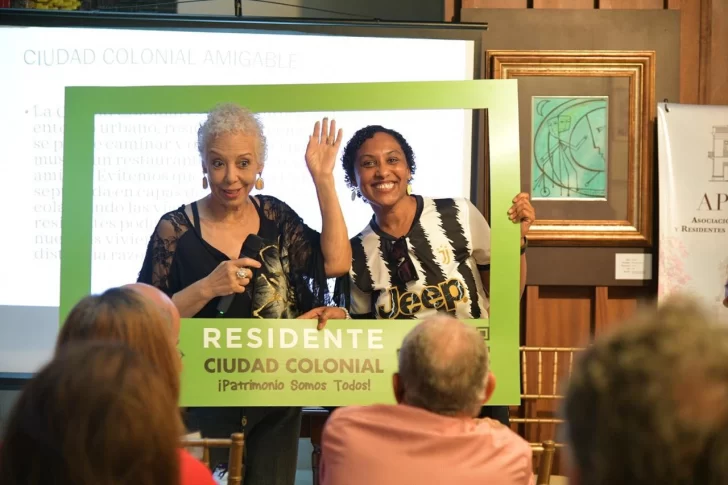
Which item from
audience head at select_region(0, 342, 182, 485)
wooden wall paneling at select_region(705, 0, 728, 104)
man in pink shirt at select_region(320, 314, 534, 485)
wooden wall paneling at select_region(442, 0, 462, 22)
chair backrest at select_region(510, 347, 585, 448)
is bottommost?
chair backrest at select_region(510, 347, 585, 448)

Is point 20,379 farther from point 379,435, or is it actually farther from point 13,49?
point 379,435

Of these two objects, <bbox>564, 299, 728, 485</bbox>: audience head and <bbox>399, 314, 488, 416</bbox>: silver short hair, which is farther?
<bbox>399, 314, 488, 416</bbox>: silver short hair

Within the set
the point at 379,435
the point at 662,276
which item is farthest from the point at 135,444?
the point at 662,276

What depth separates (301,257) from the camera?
313 centimetres

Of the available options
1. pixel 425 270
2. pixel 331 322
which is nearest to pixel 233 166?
pixel 331 322

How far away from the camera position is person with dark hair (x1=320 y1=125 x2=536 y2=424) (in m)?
3.08

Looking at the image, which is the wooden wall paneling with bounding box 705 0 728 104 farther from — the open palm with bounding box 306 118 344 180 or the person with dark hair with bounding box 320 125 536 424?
the open palm with bounding box 306 118 344 180

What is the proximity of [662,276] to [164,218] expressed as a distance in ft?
7.50

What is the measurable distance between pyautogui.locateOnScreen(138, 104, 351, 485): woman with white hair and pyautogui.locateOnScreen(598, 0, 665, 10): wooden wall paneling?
1774mm

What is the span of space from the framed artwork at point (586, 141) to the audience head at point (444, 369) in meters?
2.34

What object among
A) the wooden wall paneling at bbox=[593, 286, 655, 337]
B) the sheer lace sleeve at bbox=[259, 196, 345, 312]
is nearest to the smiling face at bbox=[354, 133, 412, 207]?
the sheer lace sleeve at bbox=[259, 196, 345, 312]

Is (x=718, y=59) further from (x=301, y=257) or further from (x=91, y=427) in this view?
(x=91, y=427)

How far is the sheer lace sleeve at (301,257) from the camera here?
10.2 feet

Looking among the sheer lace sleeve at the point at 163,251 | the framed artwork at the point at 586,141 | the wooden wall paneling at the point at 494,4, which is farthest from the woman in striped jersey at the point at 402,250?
the wooden wall paneling at the point at 494,4
